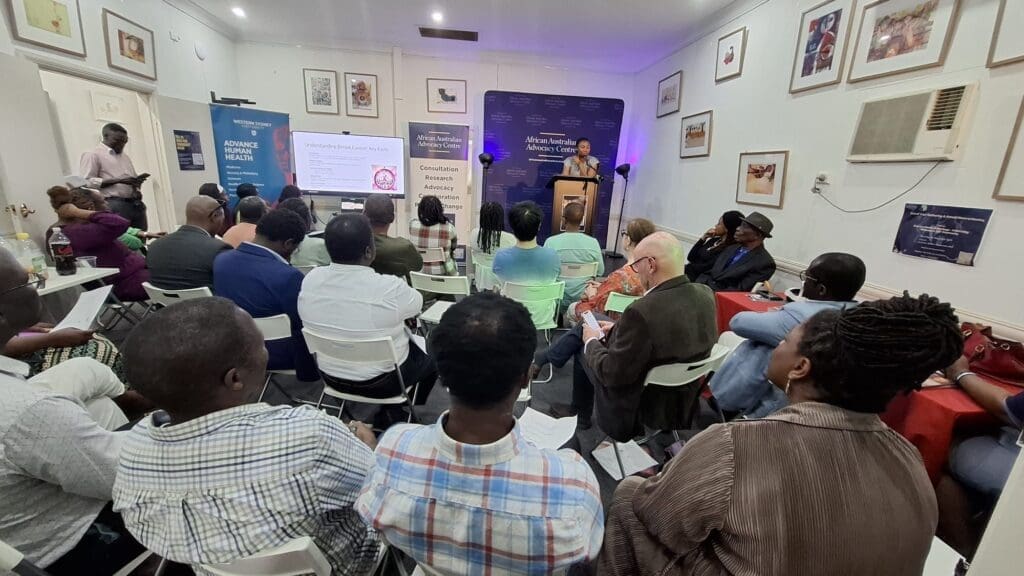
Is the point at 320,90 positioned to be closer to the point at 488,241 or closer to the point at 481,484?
the point at 488,241

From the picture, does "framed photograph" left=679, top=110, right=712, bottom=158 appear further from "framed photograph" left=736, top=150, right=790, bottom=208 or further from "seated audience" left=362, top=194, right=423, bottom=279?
"seated audience" left=362, top=194, right=423, bottom=279

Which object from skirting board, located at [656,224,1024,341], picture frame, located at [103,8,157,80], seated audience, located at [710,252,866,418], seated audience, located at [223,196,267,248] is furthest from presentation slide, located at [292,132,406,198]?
seated audience, located at [710,252,866,418]

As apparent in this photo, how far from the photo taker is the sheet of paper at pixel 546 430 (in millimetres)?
1388

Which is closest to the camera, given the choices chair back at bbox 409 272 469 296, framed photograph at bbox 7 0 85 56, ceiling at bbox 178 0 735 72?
chair back at bbox 409 272 469 296

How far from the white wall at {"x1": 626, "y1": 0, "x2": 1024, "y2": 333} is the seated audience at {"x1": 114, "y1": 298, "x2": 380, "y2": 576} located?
3.48 meters

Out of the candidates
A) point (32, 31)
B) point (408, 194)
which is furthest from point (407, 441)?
point (408, 194)

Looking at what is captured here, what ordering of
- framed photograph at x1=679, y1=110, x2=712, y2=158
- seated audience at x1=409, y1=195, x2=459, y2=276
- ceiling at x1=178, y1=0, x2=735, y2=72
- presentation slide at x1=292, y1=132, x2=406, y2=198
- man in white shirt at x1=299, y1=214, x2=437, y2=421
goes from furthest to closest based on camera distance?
1. presentation slide at x1=292, y1=132, x2=406, y2=198
2. framed photograph at x1=679, y1=110, x2=712, y2=158
3. ceiling at x1=178, y1=0, x2=735, y2=72
4. seated audience at x1=409, y1=195, x2=459, y2=276
5. man in white shirt at x1=299, y1=214, x2=437, y2=421

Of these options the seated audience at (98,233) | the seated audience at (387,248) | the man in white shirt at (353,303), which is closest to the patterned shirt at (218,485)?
the man in white shirt at (353,303)

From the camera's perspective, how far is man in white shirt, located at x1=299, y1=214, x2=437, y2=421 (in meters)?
1.85

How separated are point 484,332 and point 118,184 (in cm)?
538

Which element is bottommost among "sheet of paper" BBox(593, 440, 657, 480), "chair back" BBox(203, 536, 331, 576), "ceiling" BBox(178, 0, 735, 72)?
"sheet of paper" BBox(593, 440, 657, 480)

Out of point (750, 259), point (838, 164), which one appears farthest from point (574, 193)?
point (838, 164)

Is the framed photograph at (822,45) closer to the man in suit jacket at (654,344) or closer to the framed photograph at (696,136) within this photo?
the framed photograph at (696,136)

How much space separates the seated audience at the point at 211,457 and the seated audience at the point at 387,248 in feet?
6.51
